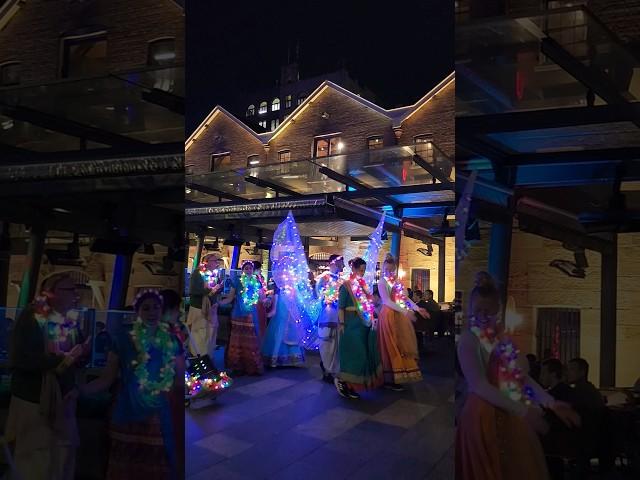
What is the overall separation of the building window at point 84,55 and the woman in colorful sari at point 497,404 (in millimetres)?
1630

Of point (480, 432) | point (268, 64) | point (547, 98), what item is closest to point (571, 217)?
point (547, 98)

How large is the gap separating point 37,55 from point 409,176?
5.60 ft

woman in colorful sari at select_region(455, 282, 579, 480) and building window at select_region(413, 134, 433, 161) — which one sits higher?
building window at select_region(413, 134, 433, 161)

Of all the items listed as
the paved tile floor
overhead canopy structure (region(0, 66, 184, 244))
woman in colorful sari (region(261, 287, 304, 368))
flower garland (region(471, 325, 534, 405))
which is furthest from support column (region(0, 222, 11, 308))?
flower garland (region(471, 325, 534, 405))

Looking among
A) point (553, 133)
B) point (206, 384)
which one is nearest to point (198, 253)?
point (206, 384)

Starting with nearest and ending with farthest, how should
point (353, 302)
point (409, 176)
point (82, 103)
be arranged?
1. point (409, 176)
2. point (353, 302)
3. point (82, 103)

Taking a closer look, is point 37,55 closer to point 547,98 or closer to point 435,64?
point 435,64

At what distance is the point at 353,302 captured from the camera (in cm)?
148

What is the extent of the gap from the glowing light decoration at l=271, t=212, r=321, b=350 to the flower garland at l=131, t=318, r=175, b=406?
17.1 inches

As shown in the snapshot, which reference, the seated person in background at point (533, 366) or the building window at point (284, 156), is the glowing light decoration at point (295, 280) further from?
the seated person in background at point (533, 366)

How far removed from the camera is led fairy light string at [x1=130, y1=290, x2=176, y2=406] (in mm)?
1690

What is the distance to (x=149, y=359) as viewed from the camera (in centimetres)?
170

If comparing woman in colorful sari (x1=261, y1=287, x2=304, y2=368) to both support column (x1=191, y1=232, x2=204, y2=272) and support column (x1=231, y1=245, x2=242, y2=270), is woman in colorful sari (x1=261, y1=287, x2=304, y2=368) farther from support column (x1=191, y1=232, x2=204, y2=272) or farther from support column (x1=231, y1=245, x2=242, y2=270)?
support column (x1=191, y1=232, x2=204, y2=272)

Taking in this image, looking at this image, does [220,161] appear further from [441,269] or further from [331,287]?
[441,269]
